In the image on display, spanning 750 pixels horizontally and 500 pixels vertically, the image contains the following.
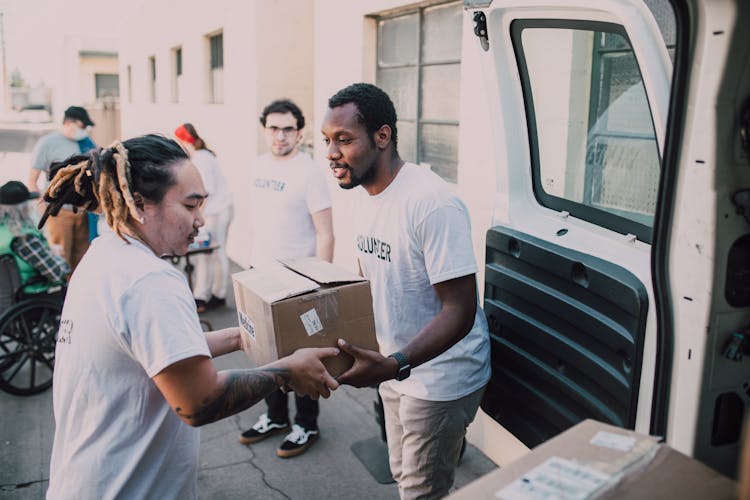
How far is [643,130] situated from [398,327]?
1108 millimetres

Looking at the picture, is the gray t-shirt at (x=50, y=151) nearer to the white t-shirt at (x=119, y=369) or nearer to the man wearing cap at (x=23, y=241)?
the man wearing cap at (x=23, y=241)

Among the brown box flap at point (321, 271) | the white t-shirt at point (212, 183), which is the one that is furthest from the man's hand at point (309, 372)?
the white t-shirt at point (212, 183)

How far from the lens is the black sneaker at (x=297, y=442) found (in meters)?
4.11

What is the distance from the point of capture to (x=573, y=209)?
2506 millimetres

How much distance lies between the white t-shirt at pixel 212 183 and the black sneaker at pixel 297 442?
123 inches

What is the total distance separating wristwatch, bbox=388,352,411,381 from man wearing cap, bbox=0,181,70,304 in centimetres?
364

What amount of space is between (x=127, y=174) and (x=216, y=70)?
916cm

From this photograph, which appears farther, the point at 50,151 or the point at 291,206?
the point at 50,151

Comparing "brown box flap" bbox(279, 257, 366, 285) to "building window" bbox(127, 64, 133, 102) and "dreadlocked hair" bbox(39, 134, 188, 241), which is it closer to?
"dreadlocked hair" bbox(39, 134, 188, 241)

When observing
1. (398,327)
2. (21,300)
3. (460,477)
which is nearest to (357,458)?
(460,477)

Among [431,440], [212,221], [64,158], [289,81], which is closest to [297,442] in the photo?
[431,440]

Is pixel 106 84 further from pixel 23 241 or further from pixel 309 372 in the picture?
pixel 309 372

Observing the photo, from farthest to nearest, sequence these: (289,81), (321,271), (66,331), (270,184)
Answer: (289,81)
(270,184)
(321,271)
(66,331)

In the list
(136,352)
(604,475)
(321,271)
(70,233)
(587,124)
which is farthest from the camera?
(70,233)
